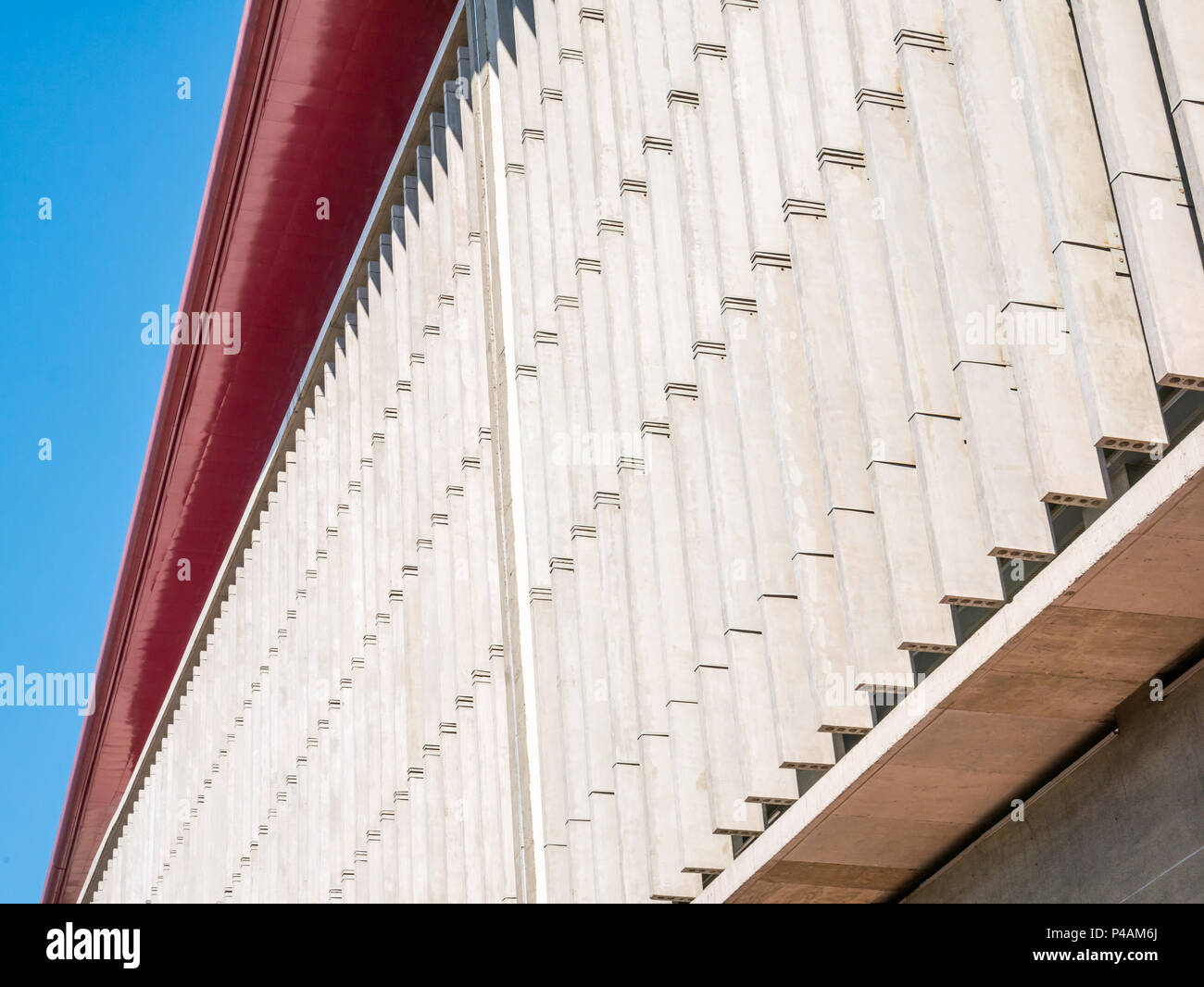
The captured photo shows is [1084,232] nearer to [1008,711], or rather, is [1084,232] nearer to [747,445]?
[1008,711]

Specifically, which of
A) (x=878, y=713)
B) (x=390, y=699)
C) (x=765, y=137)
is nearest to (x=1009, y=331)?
(x=878, y=713)

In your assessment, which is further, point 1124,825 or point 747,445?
point 747,445

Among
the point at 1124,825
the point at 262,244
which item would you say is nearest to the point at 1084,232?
the point at 1124,825

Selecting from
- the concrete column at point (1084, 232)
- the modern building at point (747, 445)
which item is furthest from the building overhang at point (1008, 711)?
the concrete column at point (1084, 232)

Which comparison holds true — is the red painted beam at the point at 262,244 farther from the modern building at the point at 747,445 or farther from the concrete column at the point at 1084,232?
the concrete column at the point at 1084,232

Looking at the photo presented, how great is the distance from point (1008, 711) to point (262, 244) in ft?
38.3

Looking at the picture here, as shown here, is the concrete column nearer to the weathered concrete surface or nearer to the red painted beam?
the weathered concrete surface

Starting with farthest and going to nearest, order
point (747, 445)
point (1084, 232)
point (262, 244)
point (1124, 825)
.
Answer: point (262, 244)
point (747, 445)
point (1124, 825)
point (1084, 232)

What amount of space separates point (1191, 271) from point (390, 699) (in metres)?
9.35

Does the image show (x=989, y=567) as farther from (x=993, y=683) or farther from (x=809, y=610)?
(x=809, y=610)

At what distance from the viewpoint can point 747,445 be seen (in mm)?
8555

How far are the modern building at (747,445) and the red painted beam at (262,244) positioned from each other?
65mm

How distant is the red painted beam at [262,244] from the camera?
48.2ft
